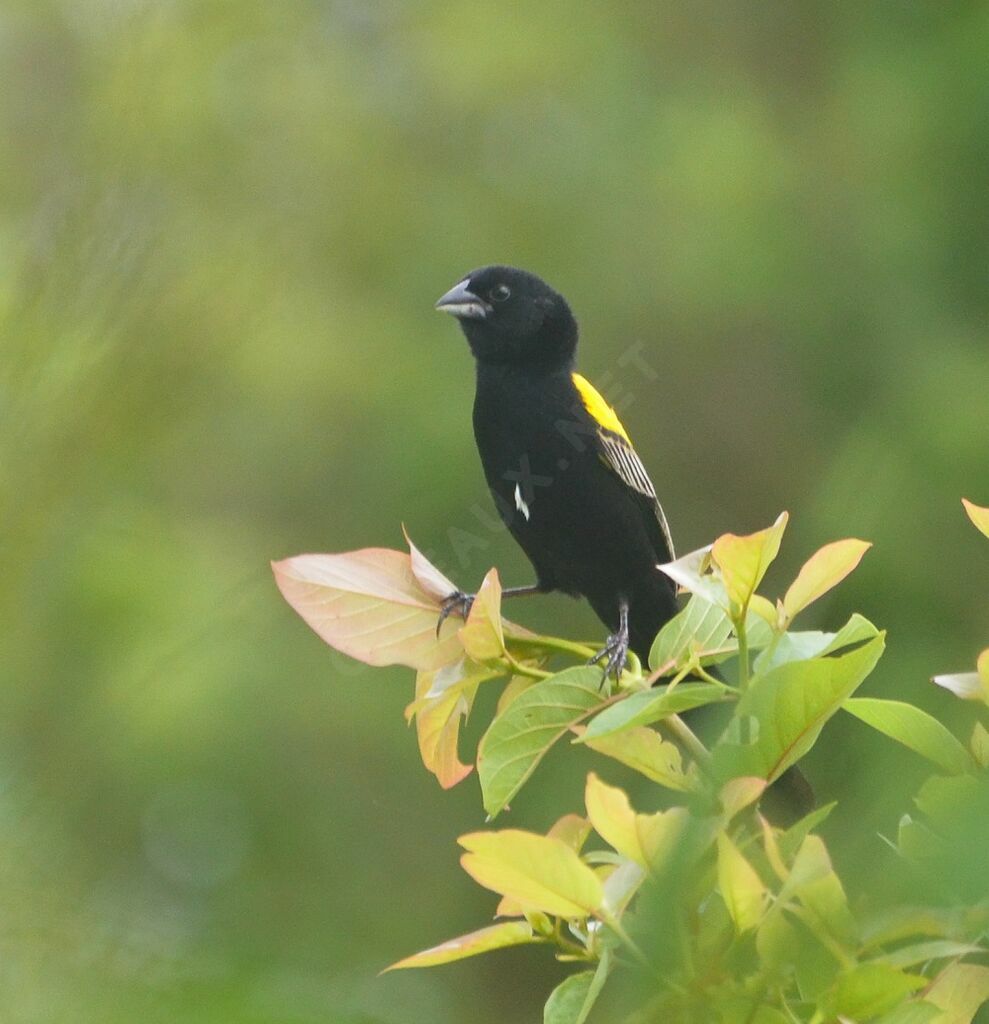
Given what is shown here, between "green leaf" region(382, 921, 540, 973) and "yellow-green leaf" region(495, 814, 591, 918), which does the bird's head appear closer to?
"yellow-green leaf" region(495, 814, 591, 918)

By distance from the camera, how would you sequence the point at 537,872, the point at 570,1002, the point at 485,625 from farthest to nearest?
the point at 485,625 → the point at 570,1002 → the point at 537,872

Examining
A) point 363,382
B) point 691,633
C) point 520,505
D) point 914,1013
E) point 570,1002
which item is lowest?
point 363,382

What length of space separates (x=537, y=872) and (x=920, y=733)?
12.3 inches

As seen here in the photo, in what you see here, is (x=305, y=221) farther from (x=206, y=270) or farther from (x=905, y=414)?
(x=905, y=414)

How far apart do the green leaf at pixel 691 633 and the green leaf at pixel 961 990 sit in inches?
13.0

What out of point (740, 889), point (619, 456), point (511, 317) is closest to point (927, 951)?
point (740, 889)

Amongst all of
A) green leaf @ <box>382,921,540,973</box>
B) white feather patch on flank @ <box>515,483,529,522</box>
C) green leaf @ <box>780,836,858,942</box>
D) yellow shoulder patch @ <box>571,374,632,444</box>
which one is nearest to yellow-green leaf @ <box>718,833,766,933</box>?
green leaf @ <box>780,836,858,942</box>

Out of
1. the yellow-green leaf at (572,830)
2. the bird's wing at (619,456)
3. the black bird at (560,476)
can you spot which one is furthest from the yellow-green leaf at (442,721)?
the bird's wing at (619,456)

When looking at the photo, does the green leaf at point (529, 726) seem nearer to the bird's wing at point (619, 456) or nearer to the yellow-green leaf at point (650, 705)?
the yellow-green leaf at point (650, 705)

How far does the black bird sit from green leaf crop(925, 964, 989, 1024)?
5.97 ft

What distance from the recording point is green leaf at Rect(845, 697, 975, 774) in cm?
95

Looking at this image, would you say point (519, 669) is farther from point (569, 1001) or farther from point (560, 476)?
point (560, 476)

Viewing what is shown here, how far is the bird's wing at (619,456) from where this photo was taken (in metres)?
2.96

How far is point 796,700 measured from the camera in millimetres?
912
